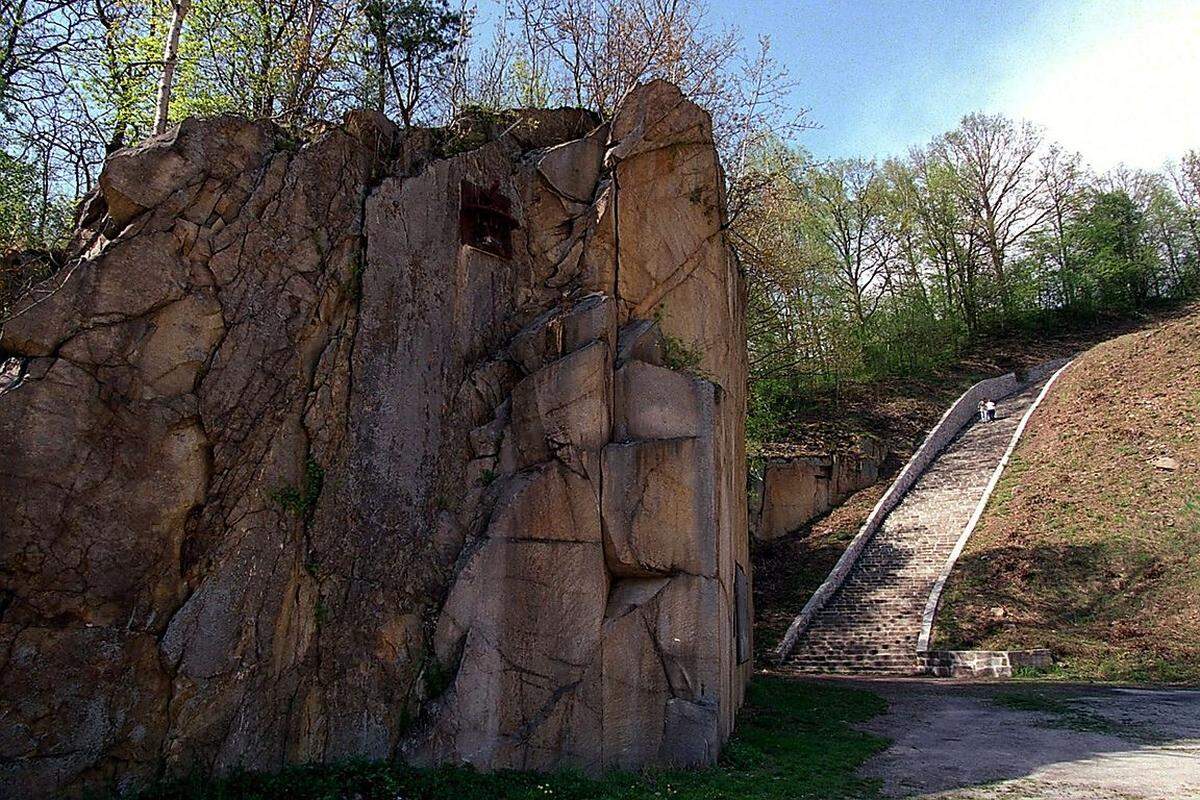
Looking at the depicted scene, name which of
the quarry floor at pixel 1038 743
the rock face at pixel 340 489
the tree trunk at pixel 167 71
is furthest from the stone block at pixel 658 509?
Result: the tree trunk at pixel 167 71

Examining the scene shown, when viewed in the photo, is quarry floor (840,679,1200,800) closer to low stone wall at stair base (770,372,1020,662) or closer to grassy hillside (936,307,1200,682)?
grassy hillside (936,307,1200,682)

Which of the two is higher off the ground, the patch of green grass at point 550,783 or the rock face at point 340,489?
the rock face at point 340,489

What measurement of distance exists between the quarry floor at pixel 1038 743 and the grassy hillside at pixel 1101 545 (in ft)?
8.98

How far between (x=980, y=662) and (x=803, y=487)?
39.2 ft

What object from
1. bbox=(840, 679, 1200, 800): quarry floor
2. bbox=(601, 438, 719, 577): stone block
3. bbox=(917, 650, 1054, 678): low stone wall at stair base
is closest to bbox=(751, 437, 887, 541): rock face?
bbox=(917, 650, 1054, 678): low stone wall at stair base

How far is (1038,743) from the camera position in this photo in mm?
11328

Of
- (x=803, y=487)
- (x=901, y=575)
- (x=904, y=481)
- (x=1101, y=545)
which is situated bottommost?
(x=901, y=575)

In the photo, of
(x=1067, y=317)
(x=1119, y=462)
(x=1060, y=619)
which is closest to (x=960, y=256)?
(x=1067, y=317)

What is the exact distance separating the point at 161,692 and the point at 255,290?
209 inches

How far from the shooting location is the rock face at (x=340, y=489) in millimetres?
9344

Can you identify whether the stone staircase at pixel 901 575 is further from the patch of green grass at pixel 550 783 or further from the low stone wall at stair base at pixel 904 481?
the patch of green grass at pixel 550 783

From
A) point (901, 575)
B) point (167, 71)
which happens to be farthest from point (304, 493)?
point (901, 575)

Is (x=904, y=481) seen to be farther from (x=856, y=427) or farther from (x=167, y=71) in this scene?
(x=167, y=71)

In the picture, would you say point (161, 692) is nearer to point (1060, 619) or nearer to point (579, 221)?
point (579, 221)
